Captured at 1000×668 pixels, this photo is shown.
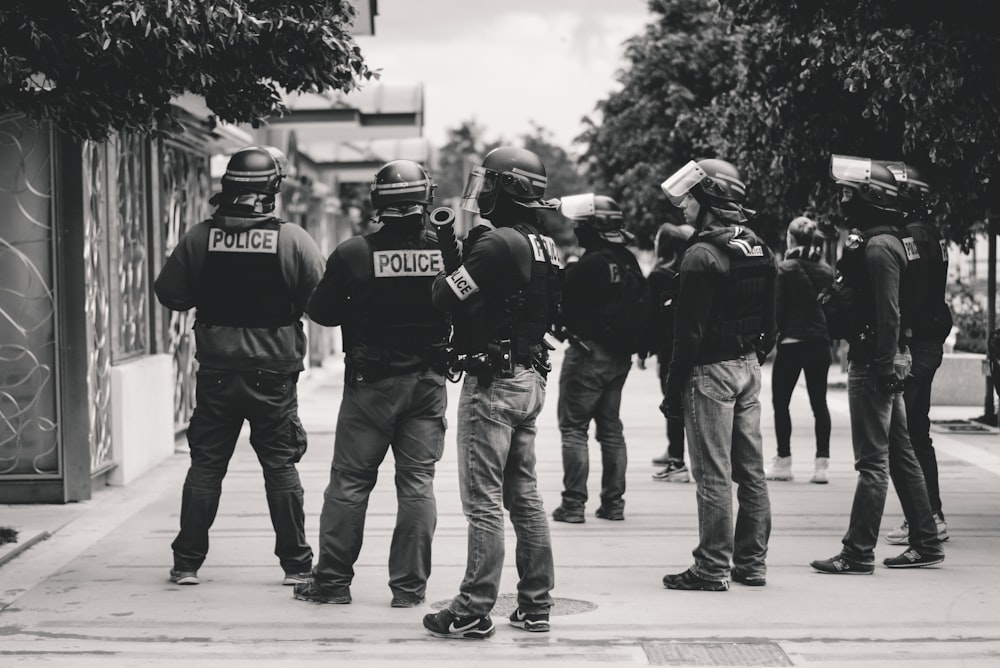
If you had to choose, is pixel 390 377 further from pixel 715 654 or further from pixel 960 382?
pixel 960 382

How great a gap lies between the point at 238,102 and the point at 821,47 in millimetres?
4793

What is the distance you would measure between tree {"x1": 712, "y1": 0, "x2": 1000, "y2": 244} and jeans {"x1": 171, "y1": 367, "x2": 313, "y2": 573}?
4.10 metres

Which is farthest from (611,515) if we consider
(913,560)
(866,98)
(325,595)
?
(866,98)

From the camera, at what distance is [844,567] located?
7035mm

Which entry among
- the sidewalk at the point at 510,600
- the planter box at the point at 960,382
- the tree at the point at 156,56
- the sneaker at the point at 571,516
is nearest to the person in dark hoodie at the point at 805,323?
the sidewalk at the point at 510,600

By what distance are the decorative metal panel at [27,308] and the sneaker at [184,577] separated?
2724 millimetres

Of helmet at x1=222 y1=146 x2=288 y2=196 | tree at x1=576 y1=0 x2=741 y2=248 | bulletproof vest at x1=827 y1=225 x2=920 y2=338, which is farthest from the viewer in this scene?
tree at x1=576 y1=0 x2=741 y2=248

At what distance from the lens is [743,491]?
22.1 ft

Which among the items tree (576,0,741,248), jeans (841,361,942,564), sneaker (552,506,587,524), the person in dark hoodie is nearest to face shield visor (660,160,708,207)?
jeans (841,361,942,564)

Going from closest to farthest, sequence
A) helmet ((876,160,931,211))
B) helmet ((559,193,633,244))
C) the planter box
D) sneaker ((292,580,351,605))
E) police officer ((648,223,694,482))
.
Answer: sneaker ((292,580,351,605)) < helmet ((876,160,931,211)) < helmet ((559,193,633,244)) < police officer ((648,223,694,482)) < the planter box

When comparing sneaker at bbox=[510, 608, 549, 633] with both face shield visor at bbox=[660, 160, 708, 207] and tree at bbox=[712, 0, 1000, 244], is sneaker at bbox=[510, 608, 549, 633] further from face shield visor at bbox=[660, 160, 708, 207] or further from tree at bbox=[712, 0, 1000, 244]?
tree at bbox=[712, 0, 1000, 244]

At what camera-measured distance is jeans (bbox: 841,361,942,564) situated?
698cm

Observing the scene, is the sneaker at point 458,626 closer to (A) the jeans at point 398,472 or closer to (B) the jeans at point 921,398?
(A) the jeans at point 398,472

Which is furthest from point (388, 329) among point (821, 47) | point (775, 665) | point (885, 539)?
point (821, 47)
